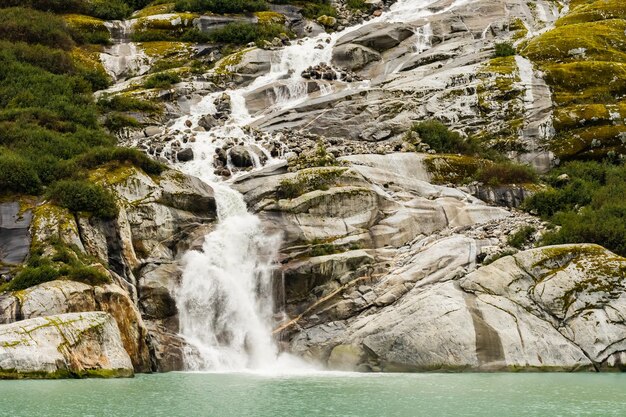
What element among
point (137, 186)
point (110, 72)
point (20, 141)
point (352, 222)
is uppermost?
point (110, 72)

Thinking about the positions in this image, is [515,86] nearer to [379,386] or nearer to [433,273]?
[433,273]

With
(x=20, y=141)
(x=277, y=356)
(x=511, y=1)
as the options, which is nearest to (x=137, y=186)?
(x=20, y=141)

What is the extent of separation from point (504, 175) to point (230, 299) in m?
17.2

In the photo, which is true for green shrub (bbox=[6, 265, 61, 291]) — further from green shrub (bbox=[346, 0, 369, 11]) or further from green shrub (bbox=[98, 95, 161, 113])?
green shrub (bbox=[346, 0, 369, 11])

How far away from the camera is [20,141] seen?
33469 mm

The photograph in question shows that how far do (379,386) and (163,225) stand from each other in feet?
47.7

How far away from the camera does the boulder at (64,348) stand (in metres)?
18.7

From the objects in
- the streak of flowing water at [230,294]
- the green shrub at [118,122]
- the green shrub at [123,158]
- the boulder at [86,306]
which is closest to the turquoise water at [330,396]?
the boulder at [86,306]

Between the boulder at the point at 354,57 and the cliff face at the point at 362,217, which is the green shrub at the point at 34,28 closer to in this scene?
the cliff face at the point at 362,217

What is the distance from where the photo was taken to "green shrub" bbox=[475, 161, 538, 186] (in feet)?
115

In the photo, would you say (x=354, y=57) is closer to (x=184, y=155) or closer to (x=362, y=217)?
(x=184, y=155)

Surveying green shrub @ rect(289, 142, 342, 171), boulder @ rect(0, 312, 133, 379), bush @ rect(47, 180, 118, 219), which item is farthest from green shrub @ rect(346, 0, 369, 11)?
boulder @ rect(0, 312, 133, 379)

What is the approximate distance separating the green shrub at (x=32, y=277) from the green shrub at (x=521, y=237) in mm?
18303

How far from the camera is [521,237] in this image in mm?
27516
